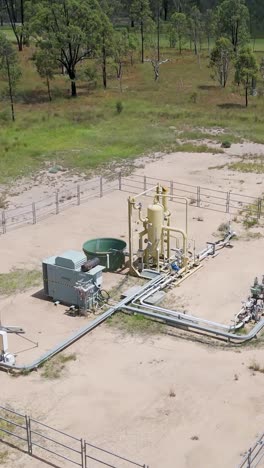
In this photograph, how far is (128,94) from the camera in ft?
201

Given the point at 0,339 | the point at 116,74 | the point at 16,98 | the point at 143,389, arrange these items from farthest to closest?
the point at 116,74, the point at 16,98, the point at 0,339, the point at 143,389

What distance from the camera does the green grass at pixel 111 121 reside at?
42750 mm

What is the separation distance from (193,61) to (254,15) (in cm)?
5038

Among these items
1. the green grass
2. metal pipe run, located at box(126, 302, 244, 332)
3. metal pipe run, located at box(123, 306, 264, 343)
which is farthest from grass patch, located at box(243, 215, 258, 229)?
the green grass

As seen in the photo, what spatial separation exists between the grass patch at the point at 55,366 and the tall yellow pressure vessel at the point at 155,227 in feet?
21.8

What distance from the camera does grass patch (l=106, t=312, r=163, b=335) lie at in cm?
2069

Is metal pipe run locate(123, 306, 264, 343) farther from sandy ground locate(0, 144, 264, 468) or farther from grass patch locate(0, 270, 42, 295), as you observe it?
grass patch locate(0, 270, 42, 295)

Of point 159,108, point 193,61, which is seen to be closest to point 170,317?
point 159,108

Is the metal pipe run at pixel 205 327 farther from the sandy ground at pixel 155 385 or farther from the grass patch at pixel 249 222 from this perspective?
the grass patch at pixel 249 222

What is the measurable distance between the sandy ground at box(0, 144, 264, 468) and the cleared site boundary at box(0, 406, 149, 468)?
0.94ft

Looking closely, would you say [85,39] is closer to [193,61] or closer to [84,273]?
[193,61]

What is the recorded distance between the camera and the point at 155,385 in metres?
17.8

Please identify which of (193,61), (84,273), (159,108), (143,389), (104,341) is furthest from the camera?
(193,61)

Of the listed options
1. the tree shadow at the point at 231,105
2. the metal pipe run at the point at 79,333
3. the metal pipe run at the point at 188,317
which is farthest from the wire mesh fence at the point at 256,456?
Answer: the tree shadow at the point at 231,105
